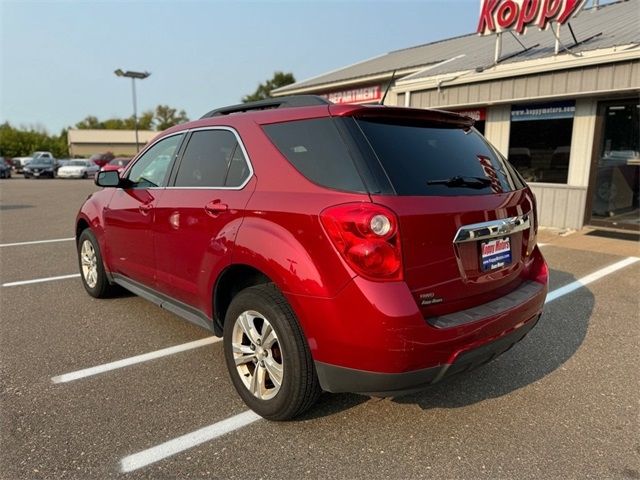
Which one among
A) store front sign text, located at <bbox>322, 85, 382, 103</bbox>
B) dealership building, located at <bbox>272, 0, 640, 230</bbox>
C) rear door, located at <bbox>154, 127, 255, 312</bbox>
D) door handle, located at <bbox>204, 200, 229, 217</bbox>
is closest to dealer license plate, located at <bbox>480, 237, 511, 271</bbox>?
rear door, located at <bbox>154, 127, 255, 312</bbox>

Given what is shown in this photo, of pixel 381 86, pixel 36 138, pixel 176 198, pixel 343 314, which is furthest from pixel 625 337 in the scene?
pixel 36 138

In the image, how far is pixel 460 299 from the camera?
2.52 m

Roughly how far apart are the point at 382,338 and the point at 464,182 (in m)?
1.05

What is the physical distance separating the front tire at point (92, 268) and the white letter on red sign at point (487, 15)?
857 centimetres

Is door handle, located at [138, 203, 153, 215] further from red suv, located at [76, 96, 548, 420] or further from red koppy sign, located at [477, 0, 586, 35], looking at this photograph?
red koppy sign, located at [477, 0, 586, 35]

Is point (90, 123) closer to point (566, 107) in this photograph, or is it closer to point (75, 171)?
point (75, 171)

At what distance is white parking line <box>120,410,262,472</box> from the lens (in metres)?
2.41

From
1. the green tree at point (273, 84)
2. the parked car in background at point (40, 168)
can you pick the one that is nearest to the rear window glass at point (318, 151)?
the parked car in background at point (40, 168)

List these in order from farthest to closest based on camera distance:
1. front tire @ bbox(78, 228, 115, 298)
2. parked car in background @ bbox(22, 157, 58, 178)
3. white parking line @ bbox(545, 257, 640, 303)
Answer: parked car in background @ bbox(22, 157, 58, 178) < white parking line @ bbox(545, 257, 640, 303) < front tire @ bbox(78, 228, 115, 298)

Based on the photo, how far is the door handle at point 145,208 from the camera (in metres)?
3.75

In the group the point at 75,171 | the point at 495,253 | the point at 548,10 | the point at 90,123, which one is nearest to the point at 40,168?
the point at 75,171

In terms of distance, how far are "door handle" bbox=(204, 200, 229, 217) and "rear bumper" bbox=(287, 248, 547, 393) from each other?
32.1 inches

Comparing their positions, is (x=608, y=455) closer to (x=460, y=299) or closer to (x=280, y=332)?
(x=460, y=299)

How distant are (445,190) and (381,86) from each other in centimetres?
1352
